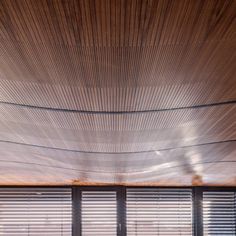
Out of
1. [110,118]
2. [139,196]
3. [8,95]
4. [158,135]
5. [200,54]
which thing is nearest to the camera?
[200,54]

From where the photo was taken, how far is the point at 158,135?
345 centimetres

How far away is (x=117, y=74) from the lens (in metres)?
1.87

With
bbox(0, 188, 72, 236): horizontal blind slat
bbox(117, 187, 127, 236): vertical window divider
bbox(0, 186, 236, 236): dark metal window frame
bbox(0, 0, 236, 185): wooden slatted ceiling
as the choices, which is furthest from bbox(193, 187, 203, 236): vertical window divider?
bbox(0, 0, 236, 185): wooden slatted ceiling

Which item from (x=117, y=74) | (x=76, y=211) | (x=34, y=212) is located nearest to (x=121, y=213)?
(x=76, y=211)

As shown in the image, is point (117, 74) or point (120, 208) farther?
point (120, 208)

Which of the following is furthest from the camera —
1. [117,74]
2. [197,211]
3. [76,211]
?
[197,211]

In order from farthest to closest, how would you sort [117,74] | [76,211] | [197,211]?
[197,211]
[76,211]
[117,74]

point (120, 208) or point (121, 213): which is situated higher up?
point (120, 208)

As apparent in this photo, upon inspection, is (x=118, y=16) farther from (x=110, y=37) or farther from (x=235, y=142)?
(x=235, y=142)

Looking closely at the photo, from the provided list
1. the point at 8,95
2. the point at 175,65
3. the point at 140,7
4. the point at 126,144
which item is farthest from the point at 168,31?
the point at 126,144

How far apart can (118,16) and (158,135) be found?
2231 mm

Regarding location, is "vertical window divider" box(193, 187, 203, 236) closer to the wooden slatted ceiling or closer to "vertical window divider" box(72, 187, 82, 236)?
"vertical window divider" box(72, 187, 82, 236)

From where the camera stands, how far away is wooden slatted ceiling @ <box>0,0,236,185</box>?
1305 millimetres

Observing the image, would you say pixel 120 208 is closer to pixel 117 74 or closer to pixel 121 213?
pixel 121 213
